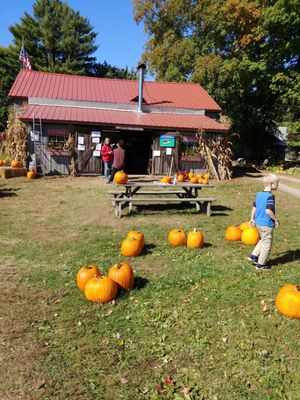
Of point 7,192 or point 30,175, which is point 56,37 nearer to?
point 30,175

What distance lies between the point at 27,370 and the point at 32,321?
954 mm

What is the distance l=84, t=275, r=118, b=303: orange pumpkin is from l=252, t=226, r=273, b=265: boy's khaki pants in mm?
2467

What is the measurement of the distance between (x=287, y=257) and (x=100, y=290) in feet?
12.3

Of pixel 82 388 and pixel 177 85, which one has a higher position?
pixel 177 85

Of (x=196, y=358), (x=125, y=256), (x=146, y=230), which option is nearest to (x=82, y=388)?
(x=196, y=358)

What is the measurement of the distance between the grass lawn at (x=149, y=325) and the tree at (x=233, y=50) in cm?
2060

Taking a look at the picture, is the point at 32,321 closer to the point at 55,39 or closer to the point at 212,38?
the point at 212,38

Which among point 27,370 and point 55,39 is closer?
point 27,370

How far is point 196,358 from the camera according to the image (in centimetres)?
387

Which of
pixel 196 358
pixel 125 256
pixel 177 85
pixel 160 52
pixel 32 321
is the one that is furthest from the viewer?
pixel 160 52

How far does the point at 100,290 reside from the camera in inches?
193

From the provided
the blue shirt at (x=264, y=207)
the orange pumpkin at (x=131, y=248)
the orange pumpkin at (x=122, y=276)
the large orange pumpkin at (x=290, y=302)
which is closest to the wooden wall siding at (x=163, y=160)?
the orange pumpkin at (x=131, y=248)

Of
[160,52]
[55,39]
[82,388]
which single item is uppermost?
[55,39]

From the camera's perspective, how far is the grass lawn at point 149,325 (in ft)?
11.4
